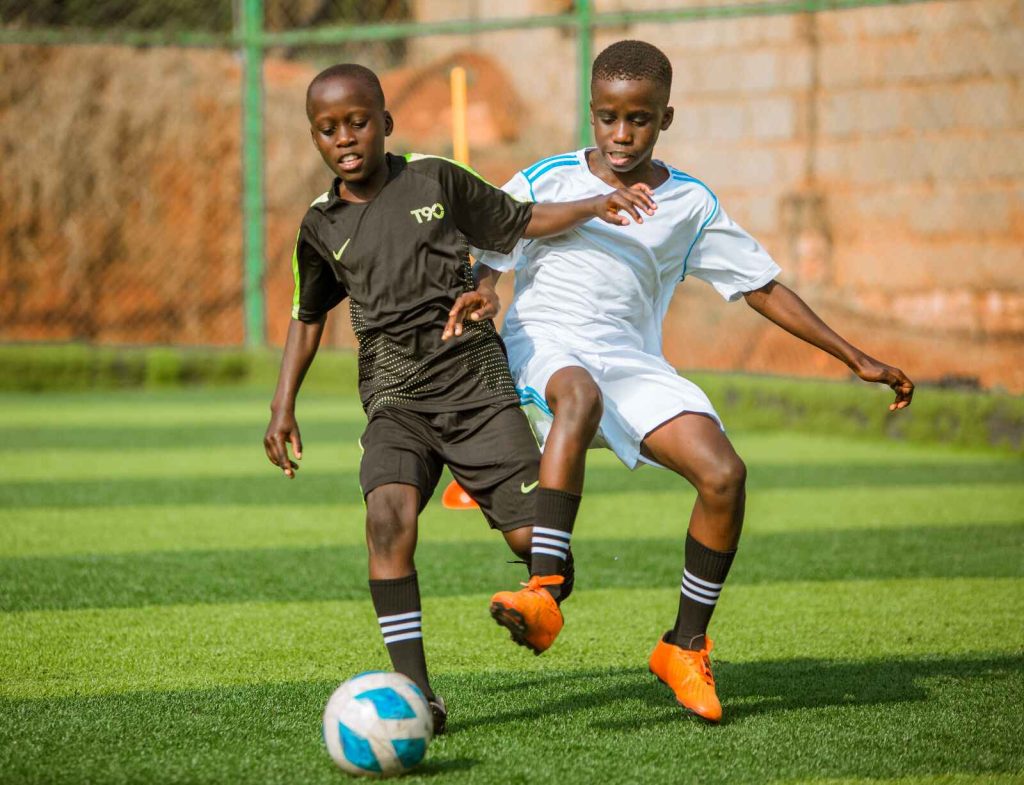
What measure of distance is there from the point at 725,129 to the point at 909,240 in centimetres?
195

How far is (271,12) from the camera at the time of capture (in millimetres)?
16188

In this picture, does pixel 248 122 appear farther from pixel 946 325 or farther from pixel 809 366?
pixel 946 325

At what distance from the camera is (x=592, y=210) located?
164 inches

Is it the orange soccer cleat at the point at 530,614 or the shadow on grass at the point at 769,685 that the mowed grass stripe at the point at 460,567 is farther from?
the orange soccer cleat at the point at 530,614

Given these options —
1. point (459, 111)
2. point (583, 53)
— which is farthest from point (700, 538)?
point (583, 53)

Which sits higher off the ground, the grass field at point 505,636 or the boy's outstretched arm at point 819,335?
the boy's outstretched arm at point 819,335

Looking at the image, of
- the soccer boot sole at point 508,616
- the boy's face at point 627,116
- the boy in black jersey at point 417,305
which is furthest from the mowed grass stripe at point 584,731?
the boy's face at point 627,116

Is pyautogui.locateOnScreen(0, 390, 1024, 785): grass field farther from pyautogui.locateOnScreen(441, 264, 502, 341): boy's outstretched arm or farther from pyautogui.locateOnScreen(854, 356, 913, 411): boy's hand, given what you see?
pyautogui.locateOnScreen(441, 264, 502, 341): boy's outstretched arm

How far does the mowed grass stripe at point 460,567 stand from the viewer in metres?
5.70

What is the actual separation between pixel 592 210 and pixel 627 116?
354mm

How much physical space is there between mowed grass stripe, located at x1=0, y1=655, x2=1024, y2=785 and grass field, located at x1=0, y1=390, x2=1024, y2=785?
0.01 meters

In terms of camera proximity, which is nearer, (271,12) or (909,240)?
(909,240)

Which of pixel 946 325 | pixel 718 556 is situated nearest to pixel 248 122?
pixel 946 325

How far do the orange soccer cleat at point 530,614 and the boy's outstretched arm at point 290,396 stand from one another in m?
0.81
